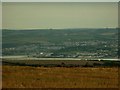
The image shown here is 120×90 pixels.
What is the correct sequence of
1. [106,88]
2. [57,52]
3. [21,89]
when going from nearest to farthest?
[21,89], [106,88], [57,52]

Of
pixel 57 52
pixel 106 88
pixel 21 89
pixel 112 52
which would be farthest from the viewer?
pixel 57 52

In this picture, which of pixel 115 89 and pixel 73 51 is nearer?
pixel 115 89

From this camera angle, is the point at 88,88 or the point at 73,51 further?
the point at 73,51

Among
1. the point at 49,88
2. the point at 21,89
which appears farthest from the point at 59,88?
the point at 21,89

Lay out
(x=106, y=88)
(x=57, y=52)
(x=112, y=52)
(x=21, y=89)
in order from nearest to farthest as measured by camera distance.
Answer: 1. (x=21, y=89)
2. (x=106, y=88)
3. (x=112, y=52)
4. (x=57, y=52)

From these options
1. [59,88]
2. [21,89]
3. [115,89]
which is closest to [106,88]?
[115,89]

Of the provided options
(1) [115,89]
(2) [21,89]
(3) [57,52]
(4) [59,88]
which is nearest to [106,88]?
(1) [115,89]

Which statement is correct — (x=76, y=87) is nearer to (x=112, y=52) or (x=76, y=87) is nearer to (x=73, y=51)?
(x=112, y=52)

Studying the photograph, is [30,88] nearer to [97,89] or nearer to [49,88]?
[49,88]
